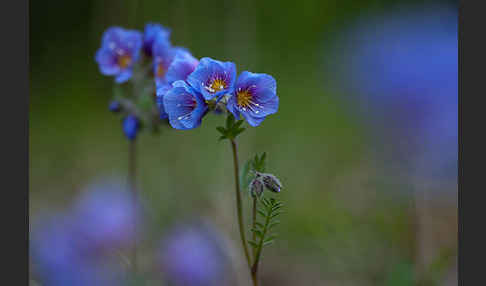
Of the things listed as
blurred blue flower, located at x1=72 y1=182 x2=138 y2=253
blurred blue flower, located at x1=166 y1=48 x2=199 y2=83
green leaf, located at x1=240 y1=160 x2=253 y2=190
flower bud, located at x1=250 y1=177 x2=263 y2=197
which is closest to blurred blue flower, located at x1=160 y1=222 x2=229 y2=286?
blurred blue flower, located at x1=72 y1=182 x2=138 y2=253

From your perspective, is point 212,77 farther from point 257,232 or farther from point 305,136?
point 305,136

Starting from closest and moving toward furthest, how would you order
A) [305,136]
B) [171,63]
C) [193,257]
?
1. [171,63]
2. [193,257]
3. [305,136]

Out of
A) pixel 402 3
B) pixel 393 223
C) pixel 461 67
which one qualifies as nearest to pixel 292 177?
pixel 393 223

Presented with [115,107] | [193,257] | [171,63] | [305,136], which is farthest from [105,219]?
[305,136]

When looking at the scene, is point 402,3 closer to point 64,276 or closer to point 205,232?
point 205,232

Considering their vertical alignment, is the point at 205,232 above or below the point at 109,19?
below

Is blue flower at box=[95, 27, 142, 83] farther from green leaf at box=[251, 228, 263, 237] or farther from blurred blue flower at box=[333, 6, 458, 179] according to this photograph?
blurred blue flower at box=[333, 6, 458, 179]
